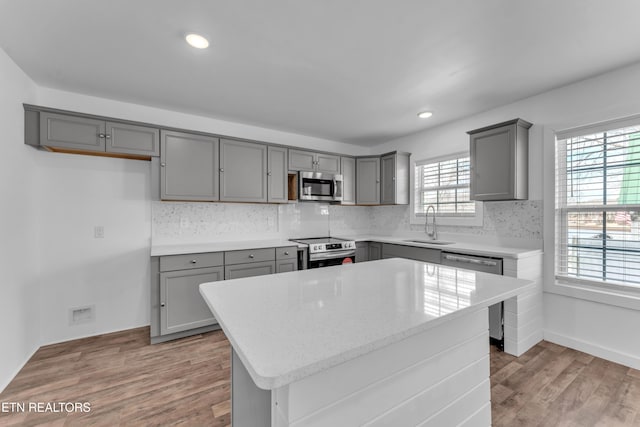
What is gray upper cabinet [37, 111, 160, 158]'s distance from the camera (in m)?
2.42

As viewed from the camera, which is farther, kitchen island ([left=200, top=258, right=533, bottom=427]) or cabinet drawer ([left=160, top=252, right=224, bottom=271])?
cabinet drawer ([left=160, top=252, right=224, bottom=271])

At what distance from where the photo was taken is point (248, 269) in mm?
3100

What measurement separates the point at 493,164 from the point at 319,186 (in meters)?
2.11

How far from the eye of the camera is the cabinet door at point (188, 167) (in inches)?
114

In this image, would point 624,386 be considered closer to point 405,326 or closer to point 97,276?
point 405,326

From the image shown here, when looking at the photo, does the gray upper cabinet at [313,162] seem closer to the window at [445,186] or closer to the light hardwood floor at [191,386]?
the window at [445,186]

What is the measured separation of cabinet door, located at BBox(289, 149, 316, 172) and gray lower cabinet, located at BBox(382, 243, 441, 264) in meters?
1.52

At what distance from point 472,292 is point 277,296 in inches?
34.1

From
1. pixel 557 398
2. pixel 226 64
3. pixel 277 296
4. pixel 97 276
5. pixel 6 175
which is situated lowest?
pixel 557 398

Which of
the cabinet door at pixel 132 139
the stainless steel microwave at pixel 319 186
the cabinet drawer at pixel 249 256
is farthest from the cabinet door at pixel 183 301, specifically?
the stainless steel microwave at pixel 319 186

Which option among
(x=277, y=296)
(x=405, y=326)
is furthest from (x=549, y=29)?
(x=277, y=296)

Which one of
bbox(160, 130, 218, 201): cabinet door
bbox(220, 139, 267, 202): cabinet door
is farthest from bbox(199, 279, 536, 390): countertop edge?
bbox(220, 139, 267, 202): cabinet door

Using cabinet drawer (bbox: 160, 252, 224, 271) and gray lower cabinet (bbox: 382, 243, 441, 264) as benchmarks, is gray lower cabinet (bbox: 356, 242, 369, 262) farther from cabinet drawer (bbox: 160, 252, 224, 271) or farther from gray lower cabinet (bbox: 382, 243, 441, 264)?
cabinet drawer (bbox: 160, 252, 224, 271)

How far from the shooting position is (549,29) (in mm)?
1808
